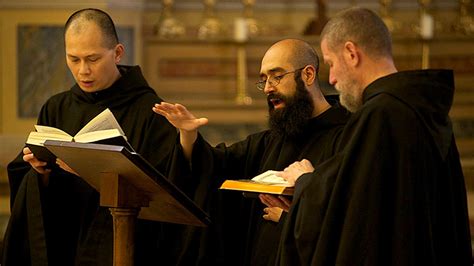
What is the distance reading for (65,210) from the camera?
201 inches

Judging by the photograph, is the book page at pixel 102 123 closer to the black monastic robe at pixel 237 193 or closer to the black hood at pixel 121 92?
the black monastic robe at pixel 237 193

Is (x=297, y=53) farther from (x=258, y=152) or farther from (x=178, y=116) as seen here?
(x=178, y=116)

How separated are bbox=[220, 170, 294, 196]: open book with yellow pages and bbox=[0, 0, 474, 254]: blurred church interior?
5558 millimetres

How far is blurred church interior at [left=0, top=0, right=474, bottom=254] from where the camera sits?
9555 mm

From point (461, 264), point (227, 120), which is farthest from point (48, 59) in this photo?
point (461, 264)

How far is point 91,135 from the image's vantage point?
430 cm

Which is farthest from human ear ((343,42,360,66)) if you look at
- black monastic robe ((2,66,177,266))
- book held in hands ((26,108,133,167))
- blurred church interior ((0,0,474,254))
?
blurred church interior ((0,0,474,254))

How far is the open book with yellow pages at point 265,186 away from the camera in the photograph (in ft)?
13.3

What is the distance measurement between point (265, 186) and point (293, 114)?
701 mm

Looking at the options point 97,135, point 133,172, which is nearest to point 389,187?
point 133,172

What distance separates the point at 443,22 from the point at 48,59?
181 inches

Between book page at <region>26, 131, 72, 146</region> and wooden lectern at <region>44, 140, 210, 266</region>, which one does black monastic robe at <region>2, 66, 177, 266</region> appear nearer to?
book page at <region>26, 131, 72, 146</region>

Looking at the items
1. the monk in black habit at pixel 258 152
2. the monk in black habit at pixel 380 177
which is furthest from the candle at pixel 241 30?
the monk in black habit at pixel 380 177

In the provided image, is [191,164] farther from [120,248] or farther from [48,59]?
[48,59]
